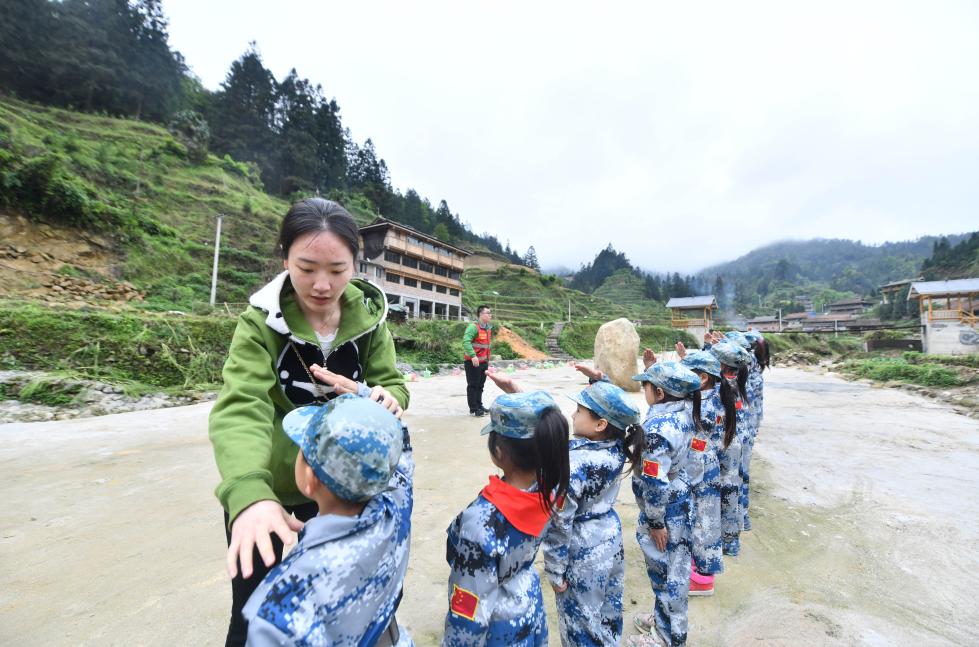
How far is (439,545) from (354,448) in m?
2.40

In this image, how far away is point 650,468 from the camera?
2332 millimetres

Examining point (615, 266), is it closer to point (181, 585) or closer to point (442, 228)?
point (442, 228)

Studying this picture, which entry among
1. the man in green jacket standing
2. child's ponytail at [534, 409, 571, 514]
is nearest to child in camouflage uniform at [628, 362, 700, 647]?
child's ponytail at [534, 409, 571, 514]

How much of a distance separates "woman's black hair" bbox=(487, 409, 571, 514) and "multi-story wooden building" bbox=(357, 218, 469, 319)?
26280 mm

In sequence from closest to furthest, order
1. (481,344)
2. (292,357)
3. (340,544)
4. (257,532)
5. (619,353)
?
1. (257,532)
2. (340,544)
3. (292,357)
4. (481,344)
5. (619,353)

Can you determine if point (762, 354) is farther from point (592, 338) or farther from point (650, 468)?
point (592, 338)

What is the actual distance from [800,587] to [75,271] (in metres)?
21.8

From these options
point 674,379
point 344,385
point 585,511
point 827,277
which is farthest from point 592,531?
point 827,277

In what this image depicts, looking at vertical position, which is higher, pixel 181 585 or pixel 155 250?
pixel 155 250

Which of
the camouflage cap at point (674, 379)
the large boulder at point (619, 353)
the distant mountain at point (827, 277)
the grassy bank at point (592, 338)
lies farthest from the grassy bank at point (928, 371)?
the distant mountain at point (827, 277)

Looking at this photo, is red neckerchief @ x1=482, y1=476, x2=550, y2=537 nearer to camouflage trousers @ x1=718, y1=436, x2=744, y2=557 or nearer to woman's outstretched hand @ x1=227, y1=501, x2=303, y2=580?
woman's outstretched hand @ x1=227, y1=501, x2=303, y2=580

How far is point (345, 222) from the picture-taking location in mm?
1490

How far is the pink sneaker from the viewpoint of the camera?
8.86 ft

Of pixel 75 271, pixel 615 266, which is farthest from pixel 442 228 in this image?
pixel 615 266
